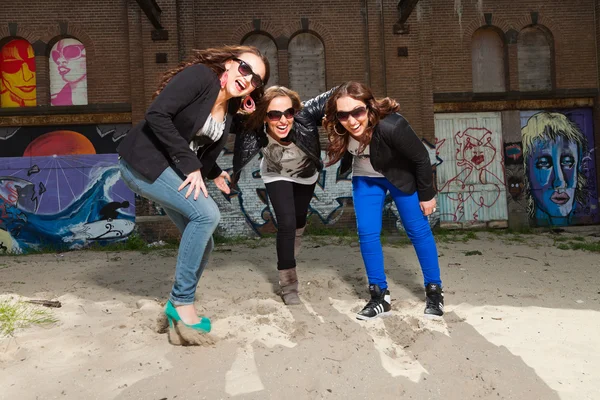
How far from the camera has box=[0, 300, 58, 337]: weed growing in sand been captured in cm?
282

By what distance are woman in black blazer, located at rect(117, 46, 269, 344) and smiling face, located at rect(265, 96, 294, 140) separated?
0.64m

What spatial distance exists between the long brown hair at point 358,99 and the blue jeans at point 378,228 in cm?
34

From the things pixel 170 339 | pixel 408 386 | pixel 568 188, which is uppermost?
pixel 568 188

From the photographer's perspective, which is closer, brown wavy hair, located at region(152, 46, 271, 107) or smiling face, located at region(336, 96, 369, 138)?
brown wavy hair, located at region(152, 46, 271, 107)

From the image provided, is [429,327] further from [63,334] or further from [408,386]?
[63,334]

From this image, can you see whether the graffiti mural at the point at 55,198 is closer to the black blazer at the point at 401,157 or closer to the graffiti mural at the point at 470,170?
the graffiti mural at the point at 470,170

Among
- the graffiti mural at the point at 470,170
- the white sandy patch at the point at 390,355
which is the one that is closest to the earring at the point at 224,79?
the white sandy patch at the point at 390,355

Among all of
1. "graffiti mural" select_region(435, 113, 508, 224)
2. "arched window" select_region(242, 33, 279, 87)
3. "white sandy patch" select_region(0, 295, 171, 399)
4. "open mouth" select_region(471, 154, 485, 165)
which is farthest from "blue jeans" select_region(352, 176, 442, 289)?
"open mouth" select_region(471, 154, 485, 165)

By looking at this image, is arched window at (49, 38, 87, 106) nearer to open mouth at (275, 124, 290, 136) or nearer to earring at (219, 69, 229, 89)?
open mouth at (275, 124, 290, 136)

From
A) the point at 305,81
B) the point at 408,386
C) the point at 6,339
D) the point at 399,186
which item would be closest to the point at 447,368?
the point at 408,386

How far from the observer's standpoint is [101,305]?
3.52 metres

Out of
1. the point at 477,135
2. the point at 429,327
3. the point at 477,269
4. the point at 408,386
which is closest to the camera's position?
the point at 408,386

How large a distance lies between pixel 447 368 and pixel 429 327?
23.3 inches

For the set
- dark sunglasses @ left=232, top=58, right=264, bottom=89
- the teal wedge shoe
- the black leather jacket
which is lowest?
the teal wedge shoe
